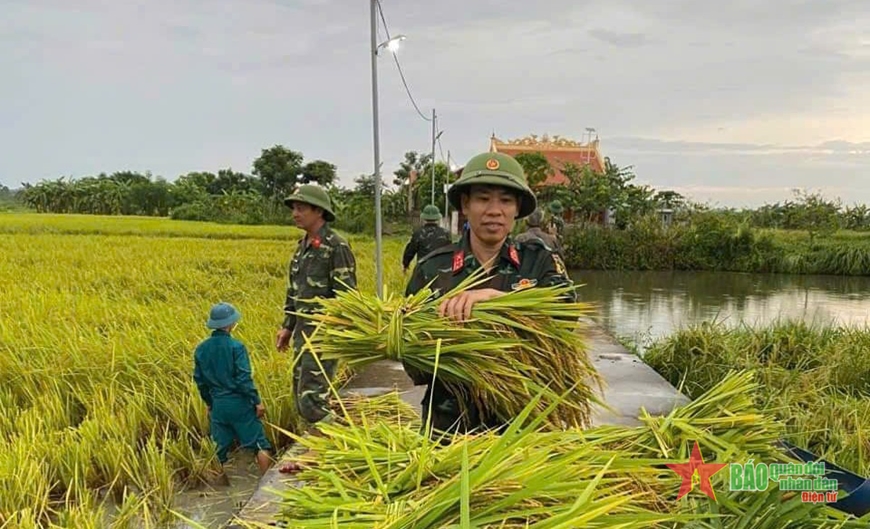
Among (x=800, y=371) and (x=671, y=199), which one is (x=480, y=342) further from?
(x=671, y=199)

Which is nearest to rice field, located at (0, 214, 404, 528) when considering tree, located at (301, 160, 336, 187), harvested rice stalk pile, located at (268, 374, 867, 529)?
harvested rice stalk pile, located at (268, 374, 867, 529)

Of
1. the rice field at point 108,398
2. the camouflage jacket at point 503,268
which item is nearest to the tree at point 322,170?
the rice field at point 108,398

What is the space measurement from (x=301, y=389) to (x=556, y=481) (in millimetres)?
2548

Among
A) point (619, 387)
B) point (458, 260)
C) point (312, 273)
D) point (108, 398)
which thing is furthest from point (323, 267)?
point (619, 387)

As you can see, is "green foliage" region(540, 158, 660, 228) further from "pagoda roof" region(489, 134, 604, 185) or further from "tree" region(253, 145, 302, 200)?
"tree" region(253, 145, 302, 200)

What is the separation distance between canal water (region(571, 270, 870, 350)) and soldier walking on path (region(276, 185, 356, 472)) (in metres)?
4.73

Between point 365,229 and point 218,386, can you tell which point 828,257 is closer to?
point 365,229

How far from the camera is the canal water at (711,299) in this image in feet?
32.6

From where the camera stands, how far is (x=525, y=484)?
986mm

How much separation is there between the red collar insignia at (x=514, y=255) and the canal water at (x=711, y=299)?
5.59 m

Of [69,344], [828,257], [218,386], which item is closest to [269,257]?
[69,344]
